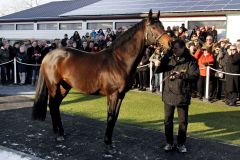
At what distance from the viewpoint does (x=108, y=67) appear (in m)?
6.68

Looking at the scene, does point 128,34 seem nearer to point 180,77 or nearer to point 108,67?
point 108,67

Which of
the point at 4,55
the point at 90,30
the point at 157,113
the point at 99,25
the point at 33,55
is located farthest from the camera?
the point at 90,30

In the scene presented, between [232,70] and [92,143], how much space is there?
21.4ft

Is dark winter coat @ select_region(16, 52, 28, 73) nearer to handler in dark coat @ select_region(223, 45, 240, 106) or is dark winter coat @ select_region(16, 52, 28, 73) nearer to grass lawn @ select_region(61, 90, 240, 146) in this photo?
grass lawn @ select_region(61, 90, 240, 146)

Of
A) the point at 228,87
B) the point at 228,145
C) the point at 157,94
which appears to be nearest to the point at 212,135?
the point at 228,145

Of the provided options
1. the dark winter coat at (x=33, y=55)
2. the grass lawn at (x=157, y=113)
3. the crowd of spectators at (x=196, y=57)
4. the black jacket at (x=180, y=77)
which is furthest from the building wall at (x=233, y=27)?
the black jacket at (x=180, y=77)

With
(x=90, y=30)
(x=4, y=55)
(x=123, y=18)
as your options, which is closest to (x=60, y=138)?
(x=4, y=55)

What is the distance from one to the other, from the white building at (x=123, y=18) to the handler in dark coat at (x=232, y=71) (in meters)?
4.96

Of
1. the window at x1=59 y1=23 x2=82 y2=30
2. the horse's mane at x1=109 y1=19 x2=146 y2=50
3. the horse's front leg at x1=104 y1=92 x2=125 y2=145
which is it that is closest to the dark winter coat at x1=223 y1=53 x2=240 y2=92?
the horse's mane at x1=109 y1=19 x2=146 y2=50

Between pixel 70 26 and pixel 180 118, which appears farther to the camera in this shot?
pixel 70 26

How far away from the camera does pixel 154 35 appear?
6312 millimetres

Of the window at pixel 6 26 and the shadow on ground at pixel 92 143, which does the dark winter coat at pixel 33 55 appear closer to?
the shadow on ground at pixel 92 143

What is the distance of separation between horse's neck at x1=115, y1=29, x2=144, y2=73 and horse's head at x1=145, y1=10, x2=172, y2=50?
17cm

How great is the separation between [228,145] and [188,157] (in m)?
1.19
